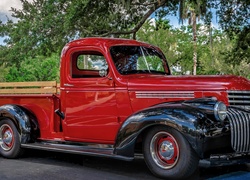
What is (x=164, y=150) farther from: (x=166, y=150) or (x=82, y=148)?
(x=82, y=148)

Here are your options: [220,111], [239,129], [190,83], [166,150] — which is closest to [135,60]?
[190,83]

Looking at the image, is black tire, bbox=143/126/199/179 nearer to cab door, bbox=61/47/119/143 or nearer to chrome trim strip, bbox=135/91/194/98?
chrome trim strip, bbox=135/91/194/98

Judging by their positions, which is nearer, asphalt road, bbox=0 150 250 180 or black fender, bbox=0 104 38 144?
asphalt road, bbox=0 150 250 180

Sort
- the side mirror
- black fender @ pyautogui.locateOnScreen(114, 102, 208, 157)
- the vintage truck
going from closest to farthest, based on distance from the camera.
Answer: black fender @ pyautogui.locateOnScreen(114, 102, 208, 157)
the vintage truck
the side mirror

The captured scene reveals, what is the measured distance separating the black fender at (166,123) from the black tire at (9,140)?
2093 mm

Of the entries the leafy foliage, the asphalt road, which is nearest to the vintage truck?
the asphalt road

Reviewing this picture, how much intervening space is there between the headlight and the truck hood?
1.23 feet

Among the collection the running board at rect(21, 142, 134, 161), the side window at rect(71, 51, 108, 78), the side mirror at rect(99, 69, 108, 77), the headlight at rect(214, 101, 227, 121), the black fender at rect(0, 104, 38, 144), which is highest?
the side window at rect(71, 51, 108, 78)

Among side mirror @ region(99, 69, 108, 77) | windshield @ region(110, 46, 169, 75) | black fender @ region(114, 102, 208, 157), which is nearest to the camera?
black fender @ region(114, 102, 208, 157)

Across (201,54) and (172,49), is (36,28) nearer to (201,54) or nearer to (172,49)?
(172,49)

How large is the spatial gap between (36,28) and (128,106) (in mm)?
10123

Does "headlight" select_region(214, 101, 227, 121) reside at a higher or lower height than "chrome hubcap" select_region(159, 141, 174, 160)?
higher

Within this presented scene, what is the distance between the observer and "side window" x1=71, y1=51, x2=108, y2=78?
19.5 ft

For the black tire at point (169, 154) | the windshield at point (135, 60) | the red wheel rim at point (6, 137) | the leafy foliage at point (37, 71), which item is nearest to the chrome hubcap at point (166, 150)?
the black tire at point (169, 154)
